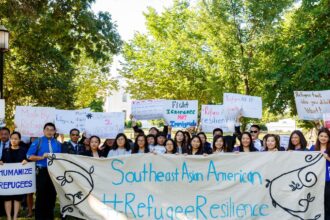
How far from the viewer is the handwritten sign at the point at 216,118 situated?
30.9ft

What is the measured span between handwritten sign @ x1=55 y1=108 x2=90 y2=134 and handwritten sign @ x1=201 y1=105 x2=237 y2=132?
257 centimetres

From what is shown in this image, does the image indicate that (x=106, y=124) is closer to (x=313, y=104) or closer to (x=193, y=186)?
(x=193, y=186)

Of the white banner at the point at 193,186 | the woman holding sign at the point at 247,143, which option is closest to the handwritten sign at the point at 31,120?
the white banner at the point at 193,186

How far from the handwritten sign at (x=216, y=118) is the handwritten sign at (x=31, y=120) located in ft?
10.9

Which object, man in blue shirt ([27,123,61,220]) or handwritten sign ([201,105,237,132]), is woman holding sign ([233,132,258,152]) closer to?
handwritten sign ([201,105,237,132])

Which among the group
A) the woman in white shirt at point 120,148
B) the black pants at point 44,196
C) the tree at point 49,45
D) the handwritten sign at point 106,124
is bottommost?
the black pants at point 44,196

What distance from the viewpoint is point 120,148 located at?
7289 mm

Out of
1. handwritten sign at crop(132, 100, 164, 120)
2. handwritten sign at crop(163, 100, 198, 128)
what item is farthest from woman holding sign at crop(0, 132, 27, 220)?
handwritten sign at crop(163, 100, 198, 128)

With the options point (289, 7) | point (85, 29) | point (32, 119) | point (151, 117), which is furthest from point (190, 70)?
point (32, 119)

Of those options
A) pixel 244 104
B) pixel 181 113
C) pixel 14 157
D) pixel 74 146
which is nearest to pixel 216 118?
pixel 244 104

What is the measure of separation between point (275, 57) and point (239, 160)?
9.96 meters

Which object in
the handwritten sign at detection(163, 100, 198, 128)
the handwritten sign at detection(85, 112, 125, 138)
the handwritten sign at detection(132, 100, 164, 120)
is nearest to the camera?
the handwritten sign at detection(85, 112, 125, 138)

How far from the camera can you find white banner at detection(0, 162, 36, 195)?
266 inches

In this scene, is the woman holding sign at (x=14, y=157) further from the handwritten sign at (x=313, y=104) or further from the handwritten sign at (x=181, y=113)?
the handwritten sign at (x=313, y=104)
